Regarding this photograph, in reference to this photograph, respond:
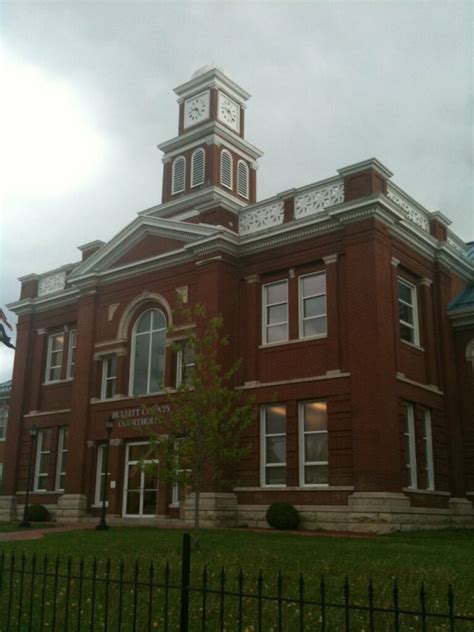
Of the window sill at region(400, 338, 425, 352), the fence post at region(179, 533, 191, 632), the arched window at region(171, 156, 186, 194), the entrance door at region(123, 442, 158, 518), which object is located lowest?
the fence post at region(179, 533, 191, 632)

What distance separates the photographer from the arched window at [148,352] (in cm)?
2881

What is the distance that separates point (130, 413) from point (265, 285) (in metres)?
7.48

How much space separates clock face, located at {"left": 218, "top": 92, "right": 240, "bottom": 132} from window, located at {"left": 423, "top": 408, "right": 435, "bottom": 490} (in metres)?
17.8

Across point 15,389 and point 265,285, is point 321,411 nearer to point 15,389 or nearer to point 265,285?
point 265,285

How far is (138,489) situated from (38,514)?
5.54 metres

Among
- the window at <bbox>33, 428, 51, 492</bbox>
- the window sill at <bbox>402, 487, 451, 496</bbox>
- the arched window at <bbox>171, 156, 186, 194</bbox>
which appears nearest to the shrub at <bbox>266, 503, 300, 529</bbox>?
the window sill at <bbox>402, 487, 451, 496</bbox>

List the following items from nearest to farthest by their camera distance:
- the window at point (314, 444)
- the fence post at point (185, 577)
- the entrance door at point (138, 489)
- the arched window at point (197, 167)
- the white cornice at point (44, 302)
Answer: the fence post at point (185, 577)
the window at point (314, 444)
the entrance door at point (138, 489)
the white cornice at point (44, 302)
the arched window at point (197, 167)

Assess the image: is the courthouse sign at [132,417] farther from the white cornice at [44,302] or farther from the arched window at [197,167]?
→ the arched window at [197,167]

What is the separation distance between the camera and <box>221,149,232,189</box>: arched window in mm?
34219

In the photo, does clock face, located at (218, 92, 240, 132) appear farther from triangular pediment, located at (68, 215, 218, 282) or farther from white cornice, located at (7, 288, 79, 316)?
white cornice, located at (7, 288, 79, 316)

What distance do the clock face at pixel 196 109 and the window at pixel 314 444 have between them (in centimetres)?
1731

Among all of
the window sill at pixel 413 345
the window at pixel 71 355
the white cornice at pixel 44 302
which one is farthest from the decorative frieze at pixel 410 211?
the window at pixel 71 355

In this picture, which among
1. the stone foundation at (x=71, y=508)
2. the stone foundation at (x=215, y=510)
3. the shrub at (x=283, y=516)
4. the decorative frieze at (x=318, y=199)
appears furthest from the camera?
the stone foundation at (x=71, y=508)

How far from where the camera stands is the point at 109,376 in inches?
1203
